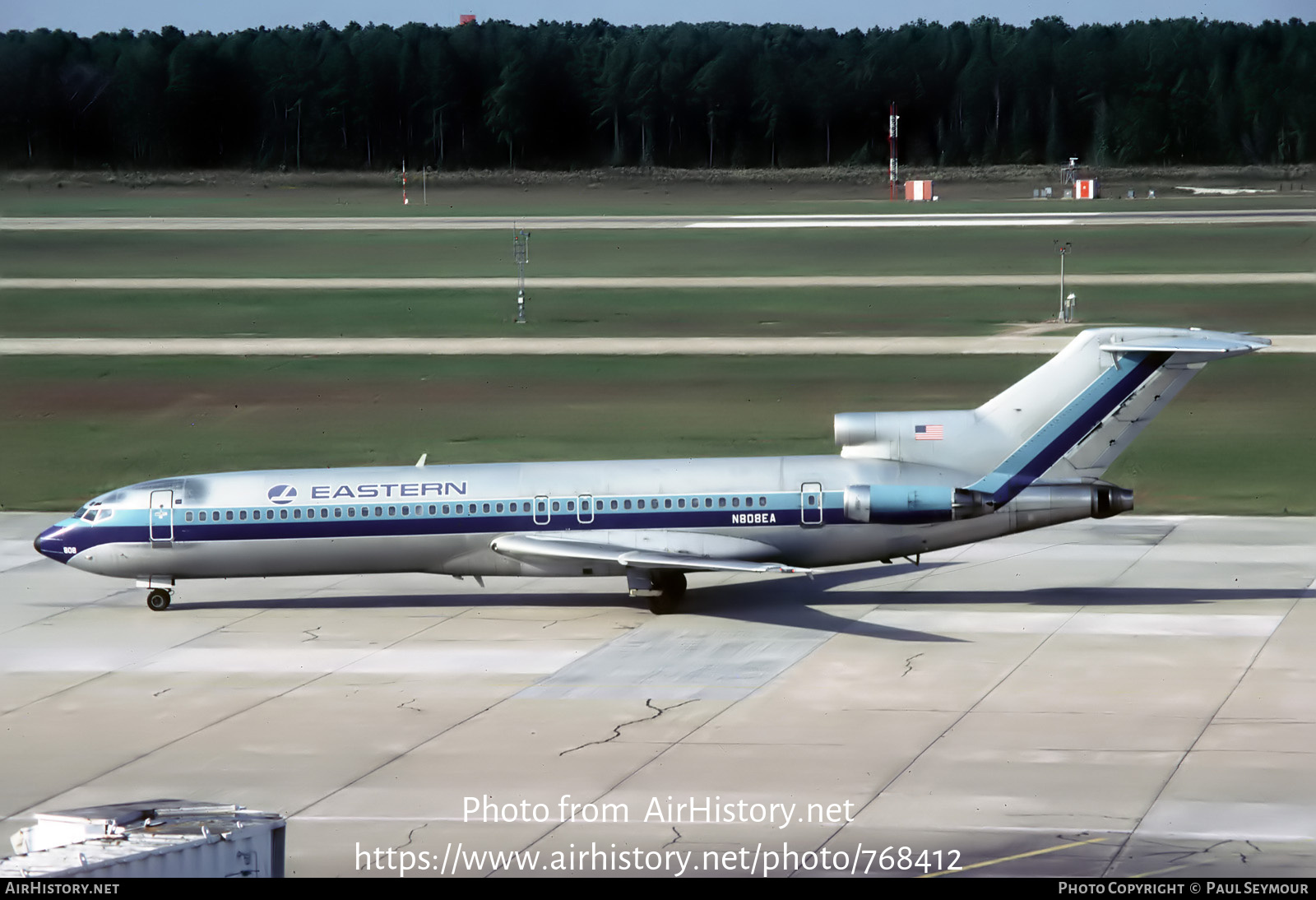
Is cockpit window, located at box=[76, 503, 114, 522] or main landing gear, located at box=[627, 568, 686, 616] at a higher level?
cockpit window, located at box=[76, 503, 114, 522]

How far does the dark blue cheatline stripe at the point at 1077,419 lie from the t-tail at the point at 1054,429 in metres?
0.02

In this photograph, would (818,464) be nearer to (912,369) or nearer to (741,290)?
(912,369)

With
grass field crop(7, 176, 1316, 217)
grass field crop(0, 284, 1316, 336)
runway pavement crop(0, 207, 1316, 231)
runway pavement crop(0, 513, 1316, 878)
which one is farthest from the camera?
grass field crop(7, 176, 1316, 217)

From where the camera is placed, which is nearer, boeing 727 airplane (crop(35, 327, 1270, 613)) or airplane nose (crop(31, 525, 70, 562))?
boeing 727 airplane (crop(35, 327, 1270, 613))

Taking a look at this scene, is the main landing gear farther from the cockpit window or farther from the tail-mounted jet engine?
the cockpit window

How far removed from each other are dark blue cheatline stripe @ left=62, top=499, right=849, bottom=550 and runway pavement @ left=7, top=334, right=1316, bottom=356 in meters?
38.5

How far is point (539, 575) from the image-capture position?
3497 cm

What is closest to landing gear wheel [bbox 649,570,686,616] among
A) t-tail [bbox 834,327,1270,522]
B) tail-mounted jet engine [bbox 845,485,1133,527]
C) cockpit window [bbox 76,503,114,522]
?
tail-mounted jet engine [bbox 845,485,1133,527]

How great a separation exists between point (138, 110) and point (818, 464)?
169635mm

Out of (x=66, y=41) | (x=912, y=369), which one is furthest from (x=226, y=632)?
(x=66, y=41)

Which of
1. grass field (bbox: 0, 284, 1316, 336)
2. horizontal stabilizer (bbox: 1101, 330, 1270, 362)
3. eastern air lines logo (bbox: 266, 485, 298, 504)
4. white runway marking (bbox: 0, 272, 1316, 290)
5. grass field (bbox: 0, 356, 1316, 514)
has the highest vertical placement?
horizontal stabilizer (bbox: 1101, 330, 1270, 362)

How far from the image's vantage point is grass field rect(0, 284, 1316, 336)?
265 ft

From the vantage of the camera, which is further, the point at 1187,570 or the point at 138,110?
the point at 138,110

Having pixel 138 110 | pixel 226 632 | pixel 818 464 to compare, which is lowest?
pixel 226 632
